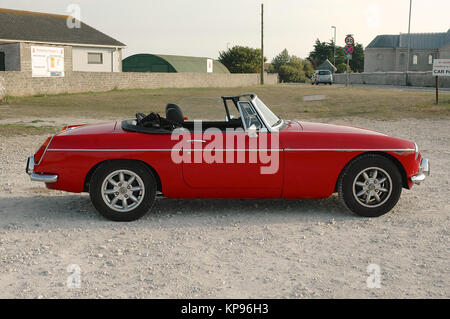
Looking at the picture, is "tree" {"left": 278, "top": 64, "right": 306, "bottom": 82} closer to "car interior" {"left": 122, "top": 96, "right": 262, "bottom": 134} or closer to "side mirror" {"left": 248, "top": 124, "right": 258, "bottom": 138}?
"car interior" {"left": 122, "top": 96, "right": 262, "bottom": 134}

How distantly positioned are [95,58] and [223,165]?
4234cm

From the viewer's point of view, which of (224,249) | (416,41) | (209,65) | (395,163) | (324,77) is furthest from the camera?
(416,41)

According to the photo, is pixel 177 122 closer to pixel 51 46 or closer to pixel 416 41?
pixel 51 46

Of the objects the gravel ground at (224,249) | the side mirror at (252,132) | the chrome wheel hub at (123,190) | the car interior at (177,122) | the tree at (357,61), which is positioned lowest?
the gravel ground at (224,249)

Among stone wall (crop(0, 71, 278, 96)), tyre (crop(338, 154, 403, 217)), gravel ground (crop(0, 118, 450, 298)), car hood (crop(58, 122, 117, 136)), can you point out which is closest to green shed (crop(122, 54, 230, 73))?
stone wall (crop(0, 71, 278, 96))

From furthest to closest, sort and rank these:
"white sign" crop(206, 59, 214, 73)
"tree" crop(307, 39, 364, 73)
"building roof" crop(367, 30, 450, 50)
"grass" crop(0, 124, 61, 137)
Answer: "tree" crop(307, 39, 364, 73) → "building roof" crop(367, 30, 450, 50) → "white sign" crop(206, 59, 214, 73) → "grass" crop(0, 124, 61, 137)

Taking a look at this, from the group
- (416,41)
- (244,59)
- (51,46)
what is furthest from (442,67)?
(416,41)

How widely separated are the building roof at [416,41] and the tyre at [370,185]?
86.3m

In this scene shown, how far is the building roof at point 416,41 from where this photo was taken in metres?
85.1

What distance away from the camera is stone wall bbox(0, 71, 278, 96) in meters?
29.1

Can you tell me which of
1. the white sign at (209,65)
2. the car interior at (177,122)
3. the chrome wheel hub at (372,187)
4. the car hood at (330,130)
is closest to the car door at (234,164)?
the car interior at (177,122)

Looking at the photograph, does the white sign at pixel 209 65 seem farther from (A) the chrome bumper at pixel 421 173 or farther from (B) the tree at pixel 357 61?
(A) the chrome bumper at pixel 421 173

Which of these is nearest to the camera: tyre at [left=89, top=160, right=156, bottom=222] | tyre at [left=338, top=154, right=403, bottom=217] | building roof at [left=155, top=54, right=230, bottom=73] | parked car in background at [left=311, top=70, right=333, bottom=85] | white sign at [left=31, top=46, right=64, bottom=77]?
tyre at [left=89, top=160, right=156, bottom=222]

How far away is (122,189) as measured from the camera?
5445mm
